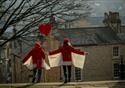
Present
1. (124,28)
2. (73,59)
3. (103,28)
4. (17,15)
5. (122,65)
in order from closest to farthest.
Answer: (17,15), (73,59), (122,65), (103,28), (124,28)

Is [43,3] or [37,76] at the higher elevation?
[43,3]

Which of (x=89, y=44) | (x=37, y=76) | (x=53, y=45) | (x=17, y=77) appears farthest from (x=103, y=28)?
(x=37, y=76)

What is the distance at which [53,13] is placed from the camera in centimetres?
1591

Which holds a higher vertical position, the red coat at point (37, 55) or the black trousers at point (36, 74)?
the red coat at point (37, 55)

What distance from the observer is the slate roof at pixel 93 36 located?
5753 cm

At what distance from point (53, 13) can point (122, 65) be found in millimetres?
39789

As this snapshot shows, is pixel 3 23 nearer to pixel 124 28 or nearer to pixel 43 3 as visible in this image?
pixel 43 3

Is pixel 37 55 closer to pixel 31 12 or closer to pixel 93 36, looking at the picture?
pixel 31 12

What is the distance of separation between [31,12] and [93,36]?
43.6 m

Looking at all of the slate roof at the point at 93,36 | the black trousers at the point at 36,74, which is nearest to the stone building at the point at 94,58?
the slate roof at the point at 93,36

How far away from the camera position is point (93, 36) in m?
59.2

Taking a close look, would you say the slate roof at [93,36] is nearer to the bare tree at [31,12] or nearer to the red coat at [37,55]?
the red coat at [37,55]

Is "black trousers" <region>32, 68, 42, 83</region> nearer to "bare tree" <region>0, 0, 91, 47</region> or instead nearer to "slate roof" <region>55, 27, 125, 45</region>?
"bare tree" <region>0, 0, 91, 47</region>

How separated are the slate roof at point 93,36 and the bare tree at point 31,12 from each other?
1567 inches
